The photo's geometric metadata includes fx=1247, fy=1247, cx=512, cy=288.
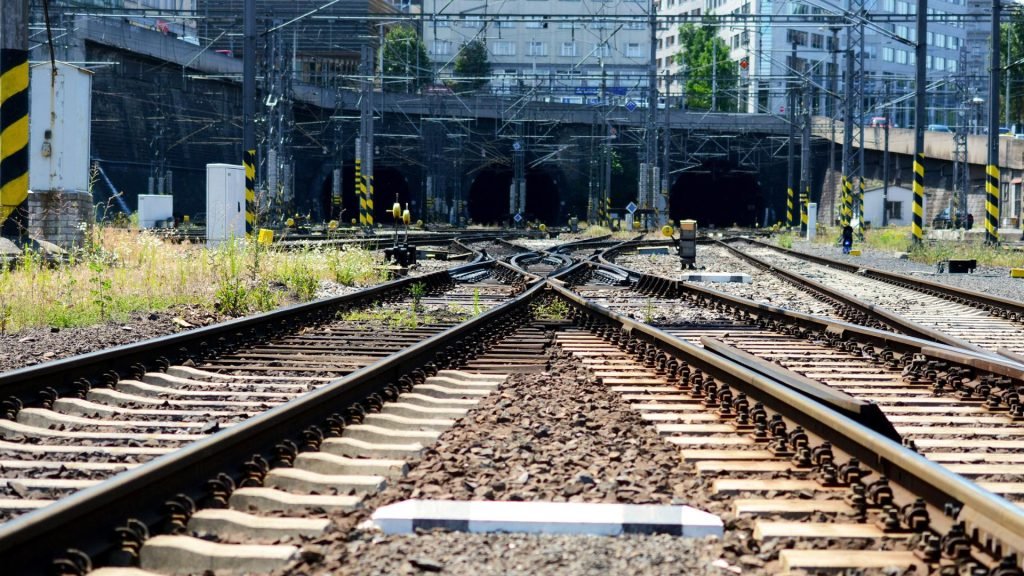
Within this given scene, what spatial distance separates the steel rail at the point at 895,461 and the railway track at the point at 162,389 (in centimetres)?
232

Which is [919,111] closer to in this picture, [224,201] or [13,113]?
[224,201]

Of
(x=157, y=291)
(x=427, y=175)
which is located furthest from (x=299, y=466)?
(x=427, y=175)

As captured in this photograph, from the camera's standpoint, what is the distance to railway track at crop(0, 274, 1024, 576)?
3.41 m

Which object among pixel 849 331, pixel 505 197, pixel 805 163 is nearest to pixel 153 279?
pixel 849 331

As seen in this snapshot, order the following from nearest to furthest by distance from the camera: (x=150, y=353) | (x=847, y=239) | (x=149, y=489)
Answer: (x=149, y=489) < (x=150, y=353) < (x=847, y=239)

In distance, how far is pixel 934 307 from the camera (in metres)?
13.3

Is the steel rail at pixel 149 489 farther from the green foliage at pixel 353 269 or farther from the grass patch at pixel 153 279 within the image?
the green foliage at pixel 353 269

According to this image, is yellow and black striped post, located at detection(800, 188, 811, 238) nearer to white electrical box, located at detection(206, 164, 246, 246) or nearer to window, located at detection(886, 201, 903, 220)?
window, located at detection(886, 201, 903, 220)

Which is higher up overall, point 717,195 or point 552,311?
point 717,195

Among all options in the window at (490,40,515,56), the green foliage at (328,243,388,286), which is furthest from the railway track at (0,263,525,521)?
the window at (490,40,515,56)

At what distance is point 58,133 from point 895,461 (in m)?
15.2

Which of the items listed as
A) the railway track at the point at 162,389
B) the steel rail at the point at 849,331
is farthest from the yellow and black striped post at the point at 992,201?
the railway track at the point at 162,389

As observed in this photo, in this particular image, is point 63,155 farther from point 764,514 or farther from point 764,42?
point 764,42

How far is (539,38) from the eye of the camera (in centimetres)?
9050
